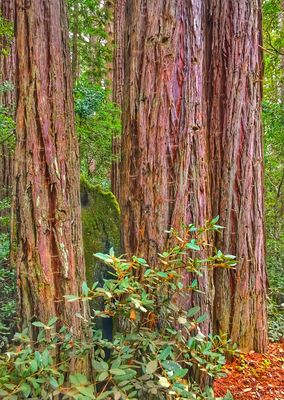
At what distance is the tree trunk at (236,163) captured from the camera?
10.3 ft

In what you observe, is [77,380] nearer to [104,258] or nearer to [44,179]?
[104,258]

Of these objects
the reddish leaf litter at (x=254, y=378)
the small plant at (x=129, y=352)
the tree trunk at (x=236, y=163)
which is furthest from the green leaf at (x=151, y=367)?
the tree trunk at (x=236, y=163)

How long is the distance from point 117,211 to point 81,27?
5.17 m

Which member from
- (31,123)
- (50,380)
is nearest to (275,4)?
(31,123)

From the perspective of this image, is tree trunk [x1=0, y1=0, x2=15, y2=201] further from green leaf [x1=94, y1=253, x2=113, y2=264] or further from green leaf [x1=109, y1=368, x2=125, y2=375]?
green leaf [x1=109, y1=368, x2=125, y2=375]

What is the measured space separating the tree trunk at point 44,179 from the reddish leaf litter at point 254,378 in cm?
138

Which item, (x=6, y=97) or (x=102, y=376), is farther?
(x=6, y=97)

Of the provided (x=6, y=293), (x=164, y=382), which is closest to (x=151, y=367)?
(x=164, y=382)

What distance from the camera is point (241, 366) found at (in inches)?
117

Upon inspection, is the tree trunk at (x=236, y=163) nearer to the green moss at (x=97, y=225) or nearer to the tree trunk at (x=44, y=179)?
the green moss at (x=97, y=225)

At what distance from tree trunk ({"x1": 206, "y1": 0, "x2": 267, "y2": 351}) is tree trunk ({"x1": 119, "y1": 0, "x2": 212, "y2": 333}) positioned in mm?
867

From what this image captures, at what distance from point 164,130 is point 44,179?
825 millimetres

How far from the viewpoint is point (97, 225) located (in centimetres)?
416

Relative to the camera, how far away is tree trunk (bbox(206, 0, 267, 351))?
3.14 meters
